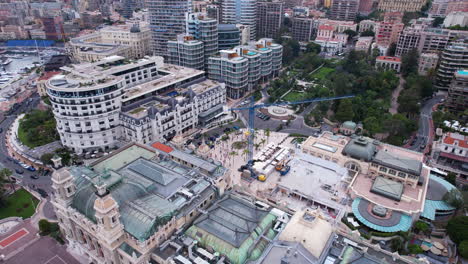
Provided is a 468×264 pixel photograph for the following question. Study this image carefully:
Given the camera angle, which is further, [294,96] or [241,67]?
[294,96]

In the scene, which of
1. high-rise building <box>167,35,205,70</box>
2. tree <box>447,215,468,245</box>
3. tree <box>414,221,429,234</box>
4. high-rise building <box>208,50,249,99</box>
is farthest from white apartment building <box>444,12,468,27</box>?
tree <box>414,221,429,234</box>

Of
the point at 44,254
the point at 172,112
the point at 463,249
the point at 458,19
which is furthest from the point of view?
the point at 458,19

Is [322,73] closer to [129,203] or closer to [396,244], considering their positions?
[396,244]

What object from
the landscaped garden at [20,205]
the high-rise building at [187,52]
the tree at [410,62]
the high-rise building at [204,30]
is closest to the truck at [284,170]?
the landscaped garden at [20,205]

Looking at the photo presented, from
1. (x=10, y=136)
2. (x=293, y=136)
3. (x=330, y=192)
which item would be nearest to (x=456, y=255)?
(x=330, y=192)

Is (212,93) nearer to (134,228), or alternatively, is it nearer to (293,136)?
(293,136)

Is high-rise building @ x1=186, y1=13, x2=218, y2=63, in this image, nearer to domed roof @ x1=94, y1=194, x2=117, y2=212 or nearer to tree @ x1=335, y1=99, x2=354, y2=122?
tree @ x1=335, y1=99, x2=354, y2=122

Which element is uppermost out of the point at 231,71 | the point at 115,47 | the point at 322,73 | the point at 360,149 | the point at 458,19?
the point at 458,19

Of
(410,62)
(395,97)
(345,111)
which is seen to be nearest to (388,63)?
(410,62)
